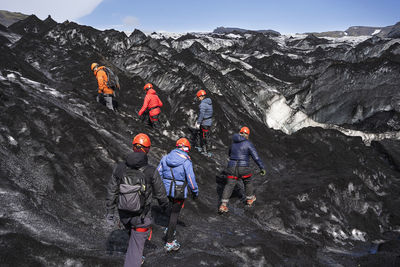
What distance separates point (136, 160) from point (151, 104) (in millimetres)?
9588

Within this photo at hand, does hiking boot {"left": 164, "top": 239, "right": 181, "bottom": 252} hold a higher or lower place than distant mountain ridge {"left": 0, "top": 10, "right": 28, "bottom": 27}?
lower

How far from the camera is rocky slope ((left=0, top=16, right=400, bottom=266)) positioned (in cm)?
664

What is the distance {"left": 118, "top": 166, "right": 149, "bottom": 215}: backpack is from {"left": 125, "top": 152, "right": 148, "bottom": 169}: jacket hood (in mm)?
90

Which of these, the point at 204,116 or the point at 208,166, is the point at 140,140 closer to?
the point at 204,116

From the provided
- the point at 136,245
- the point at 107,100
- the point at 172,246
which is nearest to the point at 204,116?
the point at 107,100

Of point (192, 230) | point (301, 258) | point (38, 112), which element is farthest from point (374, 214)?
point (38, 112)

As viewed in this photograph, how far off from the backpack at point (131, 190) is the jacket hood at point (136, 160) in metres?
0.09

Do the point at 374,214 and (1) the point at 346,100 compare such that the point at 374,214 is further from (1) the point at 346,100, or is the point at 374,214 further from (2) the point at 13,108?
(1) the point at 346,100

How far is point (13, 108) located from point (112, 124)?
14.7 feet

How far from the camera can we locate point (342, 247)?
9188 mm

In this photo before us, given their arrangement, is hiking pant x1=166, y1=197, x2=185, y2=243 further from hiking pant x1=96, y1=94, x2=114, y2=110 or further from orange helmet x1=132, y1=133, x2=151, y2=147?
hiking pant x1=96, y1=94, x2=114, y2=110

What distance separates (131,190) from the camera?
4871mm

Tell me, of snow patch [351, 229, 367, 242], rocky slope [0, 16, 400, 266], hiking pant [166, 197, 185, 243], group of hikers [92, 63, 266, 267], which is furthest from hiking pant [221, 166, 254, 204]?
snow patch [351, 229, 367, 242]

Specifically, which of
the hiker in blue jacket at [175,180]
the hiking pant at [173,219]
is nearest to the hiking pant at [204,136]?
the hiker in blue jacket at [175,180]
